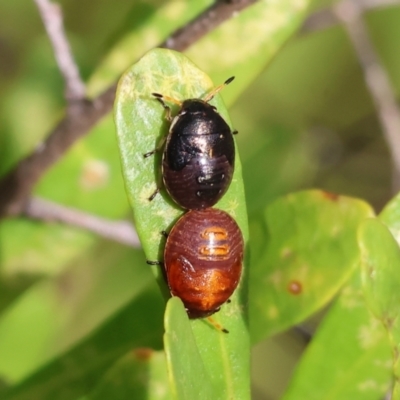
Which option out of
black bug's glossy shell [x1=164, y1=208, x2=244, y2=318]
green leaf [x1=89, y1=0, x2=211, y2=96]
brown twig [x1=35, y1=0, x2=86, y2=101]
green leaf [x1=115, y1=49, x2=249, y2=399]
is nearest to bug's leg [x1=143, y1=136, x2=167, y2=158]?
green leaf [x1=115, y1=49, x2=249, y2=399]

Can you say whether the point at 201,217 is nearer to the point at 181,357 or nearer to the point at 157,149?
the point at 157,149

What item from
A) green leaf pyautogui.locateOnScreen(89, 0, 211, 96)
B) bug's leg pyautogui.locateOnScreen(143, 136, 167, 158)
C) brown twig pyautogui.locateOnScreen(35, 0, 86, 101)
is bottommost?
green leaf pyautogui.locateOnScreen(89, 0, 211, 96)

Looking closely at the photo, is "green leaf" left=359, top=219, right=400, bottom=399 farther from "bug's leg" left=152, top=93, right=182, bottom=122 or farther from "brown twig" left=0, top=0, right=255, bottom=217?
"brown twig" left=0, top=0, right=255, bottom=217

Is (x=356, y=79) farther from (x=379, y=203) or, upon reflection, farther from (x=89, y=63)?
(x=89, y=63)

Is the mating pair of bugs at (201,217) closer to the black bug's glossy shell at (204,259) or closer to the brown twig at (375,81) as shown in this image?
the black bug's glossy shell at (204,259)

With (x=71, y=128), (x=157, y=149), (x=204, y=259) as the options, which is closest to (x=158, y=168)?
(x=157, y=149)

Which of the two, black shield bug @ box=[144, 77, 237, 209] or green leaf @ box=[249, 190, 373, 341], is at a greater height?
black shield bug @ box=[144, 77, 237, 209]

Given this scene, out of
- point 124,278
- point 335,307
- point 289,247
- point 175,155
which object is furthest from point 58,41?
point 124,278
